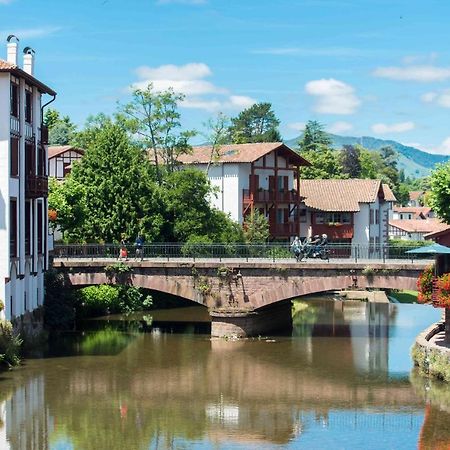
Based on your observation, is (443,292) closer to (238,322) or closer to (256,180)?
(238,322)

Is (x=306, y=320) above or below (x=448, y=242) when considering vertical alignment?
below

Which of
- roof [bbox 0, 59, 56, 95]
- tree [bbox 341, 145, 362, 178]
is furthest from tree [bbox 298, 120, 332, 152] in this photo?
roof [bbox 0, 59, 56, 95]

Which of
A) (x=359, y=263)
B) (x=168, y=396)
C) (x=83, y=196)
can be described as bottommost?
(x=168, y=396)

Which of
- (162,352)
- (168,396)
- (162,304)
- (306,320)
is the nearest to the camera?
(168,396)

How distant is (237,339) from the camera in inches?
2206

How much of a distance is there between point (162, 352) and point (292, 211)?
40486 millimetres

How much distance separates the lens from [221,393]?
42.5 m

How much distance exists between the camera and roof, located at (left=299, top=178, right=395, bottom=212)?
95000 mm

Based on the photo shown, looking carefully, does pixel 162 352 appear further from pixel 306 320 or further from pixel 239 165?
pixel 239 165

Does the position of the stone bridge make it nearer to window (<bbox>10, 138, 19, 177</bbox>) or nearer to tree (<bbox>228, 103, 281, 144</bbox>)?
window (<bbox>10, 138, 19, 177</bbox>)

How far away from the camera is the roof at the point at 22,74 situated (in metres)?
46.1

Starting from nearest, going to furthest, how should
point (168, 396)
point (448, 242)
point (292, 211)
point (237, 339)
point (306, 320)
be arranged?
point (168, 396) → point (448, 242) → point (237, 339) → point (306, 320) → point (292, 211)

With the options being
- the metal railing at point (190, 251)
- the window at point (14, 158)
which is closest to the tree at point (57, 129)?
the metal railing at point (190, 251)

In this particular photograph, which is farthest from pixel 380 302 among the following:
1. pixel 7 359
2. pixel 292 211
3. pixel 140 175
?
pixel 7 359
